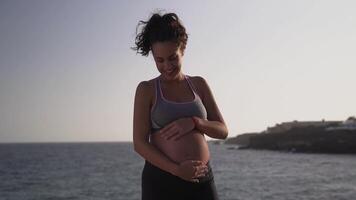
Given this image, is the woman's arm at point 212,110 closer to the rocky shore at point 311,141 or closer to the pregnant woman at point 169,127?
the pregnant woman at point 169,127

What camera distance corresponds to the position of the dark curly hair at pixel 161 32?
110 inches

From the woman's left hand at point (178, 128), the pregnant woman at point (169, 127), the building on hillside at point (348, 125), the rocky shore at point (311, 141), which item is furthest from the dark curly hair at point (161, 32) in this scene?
the building on hillside at point (348, 125)

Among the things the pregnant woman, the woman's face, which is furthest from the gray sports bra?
the woman's face

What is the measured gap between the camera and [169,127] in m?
2.76

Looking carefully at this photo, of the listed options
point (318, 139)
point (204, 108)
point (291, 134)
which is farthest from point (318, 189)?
point (291, 134)

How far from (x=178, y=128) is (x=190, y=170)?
9.5 inches

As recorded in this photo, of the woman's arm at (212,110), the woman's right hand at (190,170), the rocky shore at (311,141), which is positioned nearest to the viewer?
the woman's right hand at (190,170)

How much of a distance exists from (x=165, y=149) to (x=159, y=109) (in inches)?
9.0

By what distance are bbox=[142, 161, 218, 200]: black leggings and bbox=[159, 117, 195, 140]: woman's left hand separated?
0.20 m

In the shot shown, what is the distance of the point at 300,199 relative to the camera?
1093 inches

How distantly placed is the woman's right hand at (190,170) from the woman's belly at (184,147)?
0.08 metres

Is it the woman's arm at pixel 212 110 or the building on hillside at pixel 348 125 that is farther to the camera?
the building on hillside at pixel 348 125

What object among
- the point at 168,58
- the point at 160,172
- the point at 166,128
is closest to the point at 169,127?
the point at 166,128

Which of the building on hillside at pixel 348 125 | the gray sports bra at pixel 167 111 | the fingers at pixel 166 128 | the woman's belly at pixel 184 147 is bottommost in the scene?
the building on hillside at pixel 348 125
